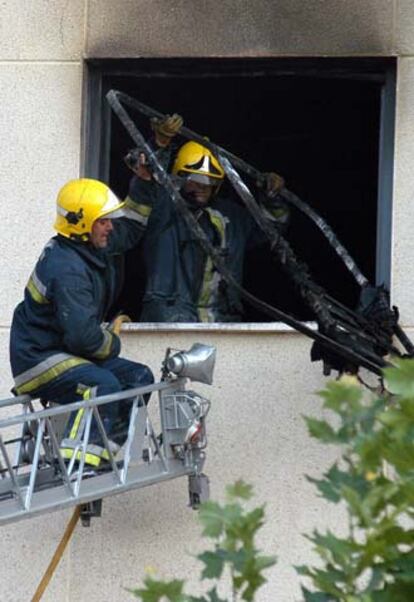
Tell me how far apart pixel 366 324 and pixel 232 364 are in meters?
0.67

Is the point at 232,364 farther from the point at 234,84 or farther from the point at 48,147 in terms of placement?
the point at 234,84

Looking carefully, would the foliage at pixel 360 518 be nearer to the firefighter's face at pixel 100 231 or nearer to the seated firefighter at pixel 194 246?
the firefighter's face at pixel 100 231

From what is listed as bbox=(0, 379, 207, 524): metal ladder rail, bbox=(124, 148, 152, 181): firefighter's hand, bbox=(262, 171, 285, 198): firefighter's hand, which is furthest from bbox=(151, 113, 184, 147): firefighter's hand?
bbox=(0, 379, 207, 524): metal ladder rail

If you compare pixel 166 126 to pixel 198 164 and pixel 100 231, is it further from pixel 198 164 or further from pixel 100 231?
pixel 100 231

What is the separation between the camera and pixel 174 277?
8164 mm

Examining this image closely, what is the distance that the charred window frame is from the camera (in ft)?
26.5

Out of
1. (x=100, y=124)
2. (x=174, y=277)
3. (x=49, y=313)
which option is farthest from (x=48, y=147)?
(x=49, y=313)

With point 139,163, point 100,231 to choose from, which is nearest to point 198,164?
point 139,163

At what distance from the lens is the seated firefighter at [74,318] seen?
21.8ft

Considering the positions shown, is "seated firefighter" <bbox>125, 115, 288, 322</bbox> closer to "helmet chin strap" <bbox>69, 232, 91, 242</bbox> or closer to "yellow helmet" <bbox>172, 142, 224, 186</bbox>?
"yellow helmet" <bbox>172, 142, 224, 186</bbox>

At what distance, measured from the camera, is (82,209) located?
22.3 feet

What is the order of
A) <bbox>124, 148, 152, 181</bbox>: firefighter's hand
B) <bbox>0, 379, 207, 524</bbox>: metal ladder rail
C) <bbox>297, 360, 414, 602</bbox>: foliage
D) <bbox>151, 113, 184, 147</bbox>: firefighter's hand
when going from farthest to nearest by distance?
1. <bbox>151, 113, 184, 147</bbox>: firefighter's hand
2. <bbox>124, 148, 152, 181</bbox>: firefighter's hand
3. <bbox>0, 379, 207, 524</bbox>: metal ladder rail
4. <bbox>297, 360, 414, 602</bbox>: foliage

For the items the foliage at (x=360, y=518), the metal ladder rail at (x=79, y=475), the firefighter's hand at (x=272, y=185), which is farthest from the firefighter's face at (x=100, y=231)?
the foliage at (x=360, y=518)

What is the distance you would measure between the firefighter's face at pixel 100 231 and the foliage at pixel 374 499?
4254 mm
